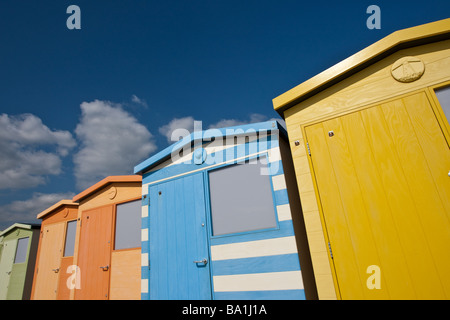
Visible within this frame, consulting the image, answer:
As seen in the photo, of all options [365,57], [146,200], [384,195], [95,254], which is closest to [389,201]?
[384,195]

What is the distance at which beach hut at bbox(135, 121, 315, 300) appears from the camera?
3508mm

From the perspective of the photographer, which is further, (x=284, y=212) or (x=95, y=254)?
(x=95, y=254)

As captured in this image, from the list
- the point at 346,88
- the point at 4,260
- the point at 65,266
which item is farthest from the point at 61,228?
the point at 346,88

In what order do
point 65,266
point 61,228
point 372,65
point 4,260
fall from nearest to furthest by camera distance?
1. point 372,65
2. point 65,266
3. point 61,228
4. point 4,260

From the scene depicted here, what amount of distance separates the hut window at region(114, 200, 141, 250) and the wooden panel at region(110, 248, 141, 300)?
0.62 feet

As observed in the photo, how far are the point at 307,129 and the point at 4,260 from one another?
43.1ft

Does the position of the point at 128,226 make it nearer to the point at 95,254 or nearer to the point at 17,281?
the point at 95,254

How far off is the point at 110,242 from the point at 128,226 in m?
0.63

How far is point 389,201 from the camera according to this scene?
9.21 feet

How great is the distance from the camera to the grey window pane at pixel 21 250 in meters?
9.51

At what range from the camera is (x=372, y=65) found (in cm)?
331

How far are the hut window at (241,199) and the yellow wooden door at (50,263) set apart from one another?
6.69 meters
